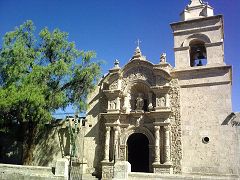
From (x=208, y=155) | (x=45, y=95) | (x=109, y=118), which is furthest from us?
(x=109, y=118)

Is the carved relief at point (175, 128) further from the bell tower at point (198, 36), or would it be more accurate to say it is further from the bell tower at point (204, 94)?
the bell tower at point (198, 36)

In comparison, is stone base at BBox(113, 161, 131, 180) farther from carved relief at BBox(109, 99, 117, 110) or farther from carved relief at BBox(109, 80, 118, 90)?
carved relief at BBox(109, 80, 118, 90)

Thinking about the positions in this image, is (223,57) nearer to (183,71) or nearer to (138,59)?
(183,71)

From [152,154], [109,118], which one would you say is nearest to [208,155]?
[152,154]

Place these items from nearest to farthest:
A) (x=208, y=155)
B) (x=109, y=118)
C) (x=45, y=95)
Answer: (x=208, y=155), (x=45, y=95), (x=109, y=118)

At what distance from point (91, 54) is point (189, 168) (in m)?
8.37

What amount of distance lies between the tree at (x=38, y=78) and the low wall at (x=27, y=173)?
2.75 meters

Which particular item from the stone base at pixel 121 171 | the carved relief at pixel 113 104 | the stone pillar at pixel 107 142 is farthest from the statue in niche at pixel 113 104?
the stone base at pixel 121 171

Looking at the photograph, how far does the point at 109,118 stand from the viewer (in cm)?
1603

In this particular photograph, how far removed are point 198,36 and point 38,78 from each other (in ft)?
30.4

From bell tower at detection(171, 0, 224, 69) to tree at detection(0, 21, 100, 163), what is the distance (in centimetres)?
504

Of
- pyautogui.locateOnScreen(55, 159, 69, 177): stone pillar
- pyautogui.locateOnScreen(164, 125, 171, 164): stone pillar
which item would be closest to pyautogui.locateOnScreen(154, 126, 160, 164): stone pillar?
pyautogui.locateOnScreen(164, 125, 171, 164): stone pillar

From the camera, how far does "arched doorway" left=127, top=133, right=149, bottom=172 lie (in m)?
16.0

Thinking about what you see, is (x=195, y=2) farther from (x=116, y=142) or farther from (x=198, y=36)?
(x=116, y=142)
